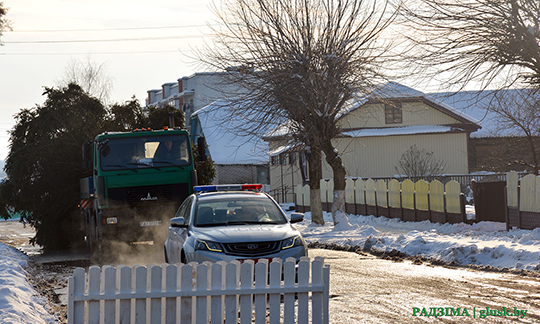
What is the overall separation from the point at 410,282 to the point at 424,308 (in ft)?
7.56

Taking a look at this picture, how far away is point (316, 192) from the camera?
23297 millimetres

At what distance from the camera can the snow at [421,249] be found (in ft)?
27.9

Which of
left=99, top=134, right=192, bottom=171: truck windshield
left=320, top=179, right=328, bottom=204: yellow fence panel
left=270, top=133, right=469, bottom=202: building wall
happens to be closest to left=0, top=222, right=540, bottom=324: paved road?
left=99, top=134, right=192, bottom=171: truck windshield

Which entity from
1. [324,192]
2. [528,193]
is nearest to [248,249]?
[528,193]

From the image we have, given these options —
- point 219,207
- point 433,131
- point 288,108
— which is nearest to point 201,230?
point 219,207

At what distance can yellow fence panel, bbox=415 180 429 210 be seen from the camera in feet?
74.9

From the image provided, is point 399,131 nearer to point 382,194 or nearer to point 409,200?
point 382,194

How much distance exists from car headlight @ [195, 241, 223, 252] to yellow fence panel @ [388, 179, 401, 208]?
16992mm

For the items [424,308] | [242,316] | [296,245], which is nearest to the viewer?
[242,316]

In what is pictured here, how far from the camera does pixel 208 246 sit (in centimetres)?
895

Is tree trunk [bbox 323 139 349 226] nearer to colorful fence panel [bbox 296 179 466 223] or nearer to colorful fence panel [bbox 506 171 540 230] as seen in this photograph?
colorful fence panel [bbox 296 179 466 223]

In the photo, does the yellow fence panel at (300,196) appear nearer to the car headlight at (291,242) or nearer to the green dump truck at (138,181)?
the green dump truck at (138,181)

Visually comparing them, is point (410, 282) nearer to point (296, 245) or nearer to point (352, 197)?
point (296, 245)

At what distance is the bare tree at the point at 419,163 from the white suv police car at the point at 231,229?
28.2 m
